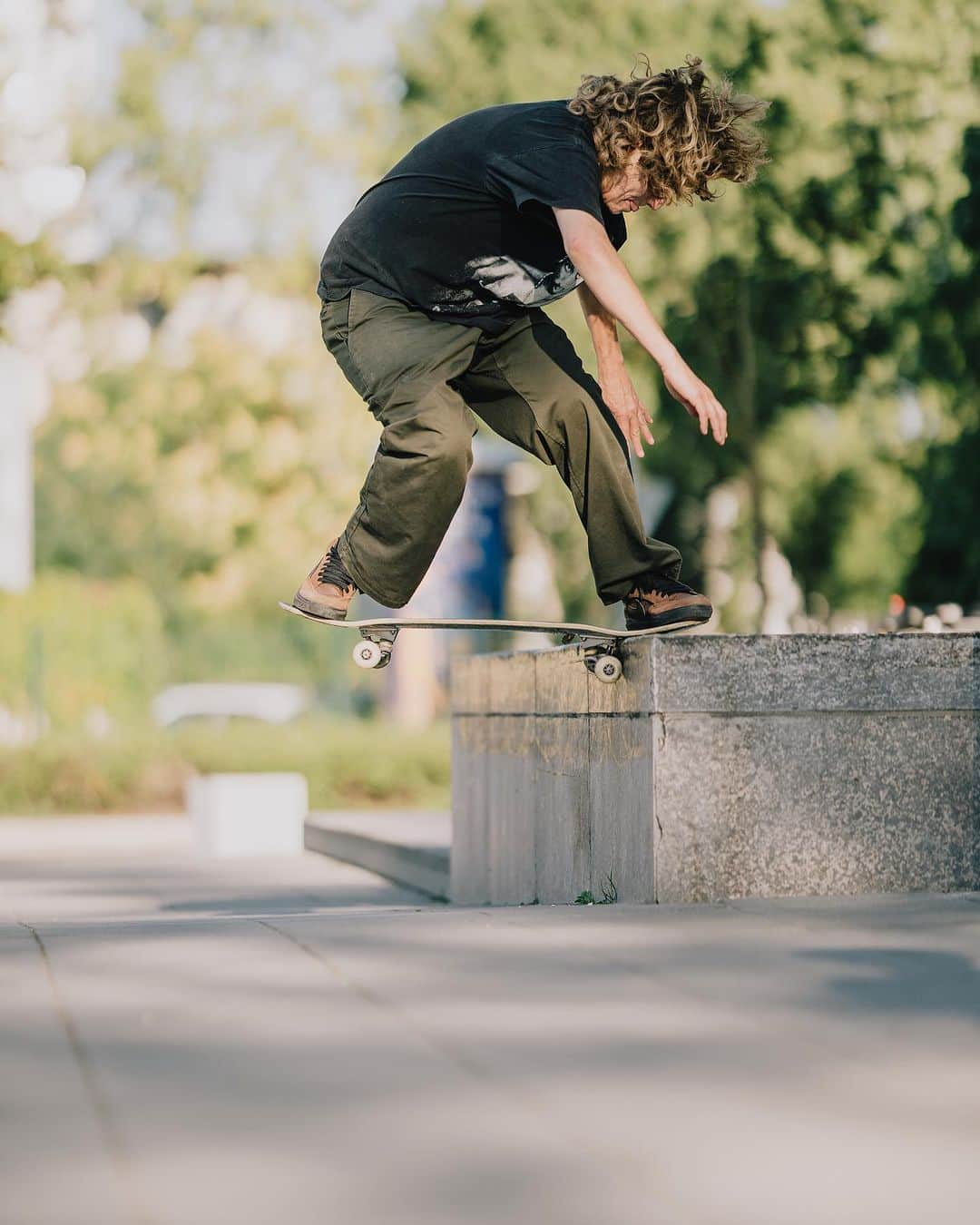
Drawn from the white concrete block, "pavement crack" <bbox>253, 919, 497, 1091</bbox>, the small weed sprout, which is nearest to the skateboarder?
the small weed sprout

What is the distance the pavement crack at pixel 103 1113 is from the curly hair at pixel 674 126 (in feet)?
9.30

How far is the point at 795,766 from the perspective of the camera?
5785 millimetres

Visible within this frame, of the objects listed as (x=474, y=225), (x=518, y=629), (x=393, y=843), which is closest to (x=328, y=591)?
(x=518, y=629)

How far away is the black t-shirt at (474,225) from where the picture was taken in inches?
214

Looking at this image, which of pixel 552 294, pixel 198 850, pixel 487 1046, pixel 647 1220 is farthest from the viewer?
pixel 198 850

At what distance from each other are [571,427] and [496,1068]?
297 cm

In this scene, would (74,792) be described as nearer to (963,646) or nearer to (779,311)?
(779,311)

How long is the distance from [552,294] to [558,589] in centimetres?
3461

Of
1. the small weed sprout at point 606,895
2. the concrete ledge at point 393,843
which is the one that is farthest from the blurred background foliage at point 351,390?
the small weed sprout at point 606,895

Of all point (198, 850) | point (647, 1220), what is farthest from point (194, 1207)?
point (198, 850)

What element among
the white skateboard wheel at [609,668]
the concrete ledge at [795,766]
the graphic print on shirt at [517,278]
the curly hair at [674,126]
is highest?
the curly hair at [674,126]

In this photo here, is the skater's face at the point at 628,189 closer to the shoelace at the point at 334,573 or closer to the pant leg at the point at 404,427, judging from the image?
the pant leg at the point at 404,427

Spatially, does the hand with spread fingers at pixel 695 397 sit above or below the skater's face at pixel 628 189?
below

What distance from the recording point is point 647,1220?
2.58m
